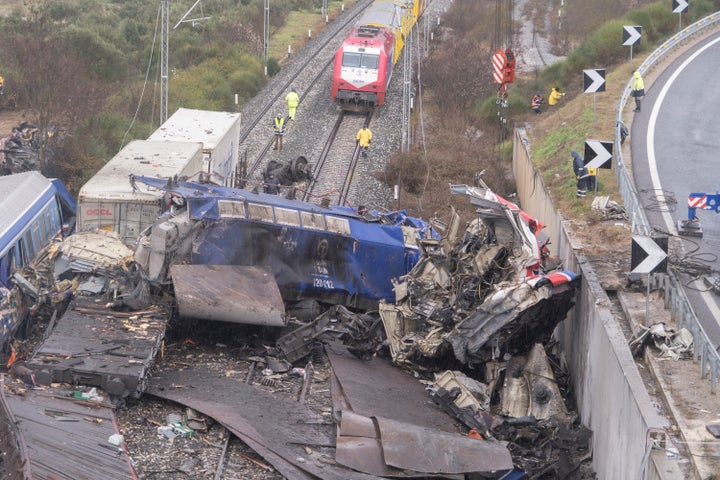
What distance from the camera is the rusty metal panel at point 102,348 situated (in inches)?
530

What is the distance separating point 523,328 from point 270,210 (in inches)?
203

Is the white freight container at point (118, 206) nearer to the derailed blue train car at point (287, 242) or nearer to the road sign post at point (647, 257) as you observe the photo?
the derailed blue train car at point (287, 242)

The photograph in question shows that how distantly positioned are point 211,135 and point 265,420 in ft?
41.8

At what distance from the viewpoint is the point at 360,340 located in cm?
1673

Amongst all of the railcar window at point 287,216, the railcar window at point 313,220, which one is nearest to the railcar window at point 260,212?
the railcar window at point 287,216

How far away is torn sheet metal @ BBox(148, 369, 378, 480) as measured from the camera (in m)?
12.4

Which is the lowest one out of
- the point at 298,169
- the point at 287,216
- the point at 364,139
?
the point at 298,169

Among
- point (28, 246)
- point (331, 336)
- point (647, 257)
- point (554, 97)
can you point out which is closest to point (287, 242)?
point (331, 336)

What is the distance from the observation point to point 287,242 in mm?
18047

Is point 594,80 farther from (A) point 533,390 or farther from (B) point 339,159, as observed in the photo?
(B) point 339,159

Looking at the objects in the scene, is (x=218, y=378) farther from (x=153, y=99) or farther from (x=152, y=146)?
(x=153, y=99)

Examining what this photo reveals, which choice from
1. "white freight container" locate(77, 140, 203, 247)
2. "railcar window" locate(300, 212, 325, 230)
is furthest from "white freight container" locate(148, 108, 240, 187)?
"railcar window" locate(300, 212, 325, 230)

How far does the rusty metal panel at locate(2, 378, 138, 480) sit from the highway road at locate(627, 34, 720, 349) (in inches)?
319

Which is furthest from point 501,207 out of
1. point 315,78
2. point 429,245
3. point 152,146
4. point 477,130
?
point 315,78
